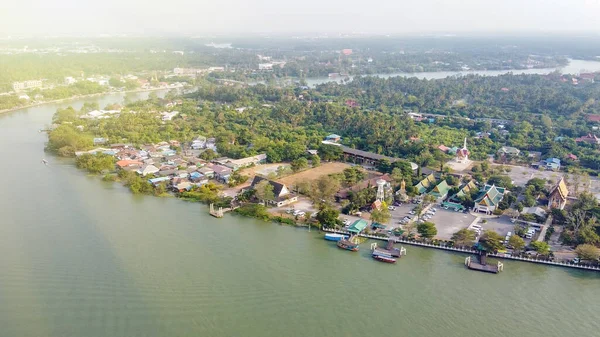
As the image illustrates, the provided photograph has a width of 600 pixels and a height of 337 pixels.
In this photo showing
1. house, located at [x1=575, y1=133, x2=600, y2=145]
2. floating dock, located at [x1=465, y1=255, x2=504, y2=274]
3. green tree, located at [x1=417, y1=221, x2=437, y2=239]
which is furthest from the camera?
house, located at [x1=575, y1=133, x2=600, y2=145]

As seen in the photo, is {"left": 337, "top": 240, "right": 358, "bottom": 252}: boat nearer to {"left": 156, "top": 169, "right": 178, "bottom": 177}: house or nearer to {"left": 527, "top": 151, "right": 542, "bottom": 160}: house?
{"left": 156, "top": 169, "right": 178, "bottom": 177}: house

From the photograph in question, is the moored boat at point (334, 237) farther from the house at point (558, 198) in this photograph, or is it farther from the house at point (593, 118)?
the house at point (593, 118)

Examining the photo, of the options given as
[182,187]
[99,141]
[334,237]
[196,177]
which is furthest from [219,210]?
[99,141]

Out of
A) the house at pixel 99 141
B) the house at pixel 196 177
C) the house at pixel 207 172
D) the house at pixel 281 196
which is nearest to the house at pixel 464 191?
the house at pixel 281 196

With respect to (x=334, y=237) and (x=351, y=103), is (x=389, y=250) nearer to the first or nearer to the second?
(x=334, y=237)

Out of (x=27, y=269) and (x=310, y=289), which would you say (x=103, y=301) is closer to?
Result: (x=27, y=269)

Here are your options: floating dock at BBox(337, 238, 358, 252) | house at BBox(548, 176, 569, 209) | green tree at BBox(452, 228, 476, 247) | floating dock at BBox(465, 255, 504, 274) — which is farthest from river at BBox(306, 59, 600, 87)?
floating dock at BBox(465, 255, 504, 274)
